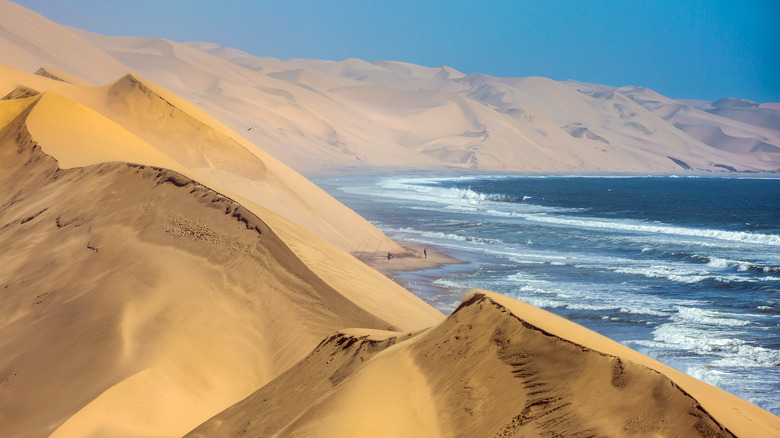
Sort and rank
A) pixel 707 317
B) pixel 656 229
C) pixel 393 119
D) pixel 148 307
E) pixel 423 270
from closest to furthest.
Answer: pixel 148 307, pixel 707 317, pixel 423 270, pixel 656 229, pixel 393 119

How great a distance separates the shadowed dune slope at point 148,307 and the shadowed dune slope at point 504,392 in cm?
207

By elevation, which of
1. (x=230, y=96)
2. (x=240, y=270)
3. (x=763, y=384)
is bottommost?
(x=763, y=384)

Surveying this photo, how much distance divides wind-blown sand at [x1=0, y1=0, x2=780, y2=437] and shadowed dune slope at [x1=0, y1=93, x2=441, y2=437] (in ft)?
0.10

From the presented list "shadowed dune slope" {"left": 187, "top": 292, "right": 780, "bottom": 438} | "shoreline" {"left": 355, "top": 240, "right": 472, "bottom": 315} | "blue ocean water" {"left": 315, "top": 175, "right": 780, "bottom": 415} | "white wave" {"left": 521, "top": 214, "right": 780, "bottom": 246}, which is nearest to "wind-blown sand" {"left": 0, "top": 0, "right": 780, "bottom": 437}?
"shadowed dune slope" {"left": 187, "top": 292, "right": 780, "bottom": 438}

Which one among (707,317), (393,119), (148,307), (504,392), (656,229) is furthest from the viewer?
(393,119)

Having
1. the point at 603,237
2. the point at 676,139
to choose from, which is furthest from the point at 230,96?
the point at 676,139

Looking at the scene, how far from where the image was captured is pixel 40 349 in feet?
33.6

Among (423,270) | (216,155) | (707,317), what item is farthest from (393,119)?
(707,317)

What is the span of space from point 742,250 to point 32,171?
24.6 m

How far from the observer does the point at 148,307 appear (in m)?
10.9

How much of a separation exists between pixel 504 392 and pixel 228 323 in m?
5.93

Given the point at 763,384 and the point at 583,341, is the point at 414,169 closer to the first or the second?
the point at 763,384

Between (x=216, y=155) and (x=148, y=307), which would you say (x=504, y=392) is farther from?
(x=216, y=155)

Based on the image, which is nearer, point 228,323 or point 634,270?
point 228,323
